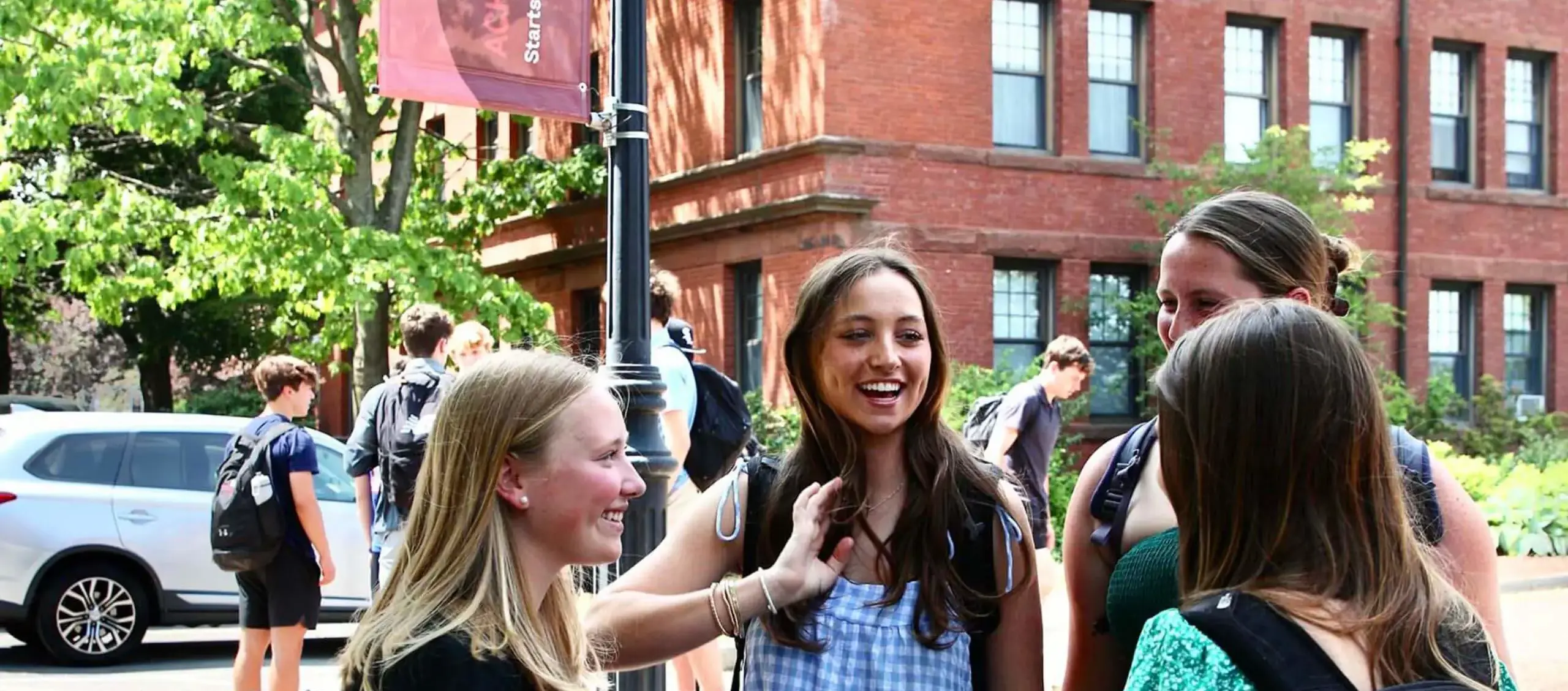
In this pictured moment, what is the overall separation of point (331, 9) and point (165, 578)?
11166mm

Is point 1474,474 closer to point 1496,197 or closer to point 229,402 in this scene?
point 1496,197

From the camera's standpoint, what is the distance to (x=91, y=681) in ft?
33.5

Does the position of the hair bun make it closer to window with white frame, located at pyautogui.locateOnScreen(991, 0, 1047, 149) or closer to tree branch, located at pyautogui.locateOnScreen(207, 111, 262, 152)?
window with white frame, located at pyautogui.locateOnScreen(991, 0, 1047, 149)

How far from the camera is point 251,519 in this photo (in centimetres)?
758

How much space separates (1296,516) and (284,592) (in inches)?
250

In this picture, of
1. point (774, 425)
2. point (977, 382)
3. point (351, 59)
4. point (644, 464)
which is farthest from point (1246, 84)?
point (644, 464)

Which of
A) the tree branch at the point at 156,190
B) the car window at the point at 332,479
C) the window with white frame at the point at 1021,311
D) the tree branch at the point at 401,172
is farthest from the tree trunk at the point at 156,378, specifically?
the car window at the point at 332,479

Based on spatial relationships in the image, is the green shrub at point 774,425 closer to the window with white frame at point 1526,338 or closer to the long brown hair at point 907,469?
the window with white frame at point 1526,338

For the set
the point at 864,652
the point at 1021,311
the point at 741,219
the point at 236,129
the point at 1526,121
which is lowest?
the point at 864,652

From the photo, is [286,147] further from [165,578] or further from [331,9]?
[165,578]

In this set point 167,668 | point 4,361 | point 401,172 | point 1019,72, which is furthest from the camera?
point 4,361

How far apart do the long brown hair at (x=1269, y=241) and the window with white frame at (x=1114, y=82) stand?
17.8 meters

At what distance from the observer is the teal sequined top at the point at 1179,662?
2.00 meters

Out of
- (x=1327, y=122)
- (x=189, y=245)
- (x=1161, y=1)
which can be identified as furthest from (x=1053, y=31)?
(x=189, y=245)
